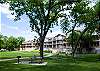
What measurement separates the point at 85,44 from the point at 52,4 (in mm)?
64950

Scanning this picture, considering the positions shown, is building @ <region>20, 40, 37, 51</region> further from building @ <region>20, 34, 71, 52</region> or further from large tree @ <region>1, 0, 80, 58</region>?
large tree @ <region>1, 0, 80, 58</region>

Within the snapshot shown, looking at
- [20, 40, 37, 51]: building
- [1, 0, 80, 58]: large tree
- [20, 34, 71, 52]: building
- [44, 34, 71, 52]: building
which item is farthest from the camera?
[20, 40, 37, 51]: building

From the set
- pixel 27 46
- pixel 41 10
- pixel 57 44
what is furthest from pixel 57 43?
pixel 41 10

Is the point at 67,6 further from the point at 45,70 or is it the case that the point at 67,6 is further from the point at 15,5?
the point at 45,70

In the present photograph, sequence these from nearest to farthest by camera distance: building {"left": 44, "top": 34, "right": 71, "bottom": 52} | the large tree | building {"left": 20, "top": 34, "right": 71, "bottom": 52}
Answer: the large tree, building {"left": 20, "top": 34, "right": 71, "bottom": 52}, building {"left": 44, "top": 34, "right": 71, "bottom": 52}

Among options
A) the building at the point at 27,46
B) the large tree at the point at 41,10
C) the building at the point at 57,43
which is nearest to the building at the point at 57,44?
the building at the point at 57,43

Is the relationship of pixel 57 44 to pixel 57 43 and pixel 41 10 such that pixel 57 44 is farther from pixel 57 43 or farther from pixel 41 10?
pixel 41 10

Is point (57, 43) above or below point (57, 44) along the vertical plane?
above

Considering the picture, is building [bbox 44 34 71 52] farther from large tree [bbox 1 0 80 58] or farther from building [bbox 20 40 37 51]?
large tree [bbox 1 0 80 58]

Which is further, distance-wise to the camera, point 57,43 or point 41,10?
point 57,43

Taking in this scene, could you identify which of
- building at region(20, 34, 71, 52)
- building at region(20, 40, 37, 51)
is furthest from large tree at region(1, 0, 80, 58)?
building at region(20, 40, 37, 51)

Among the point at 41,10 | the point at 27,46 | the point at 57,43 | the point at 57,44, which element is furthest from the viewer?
the point at 27,46

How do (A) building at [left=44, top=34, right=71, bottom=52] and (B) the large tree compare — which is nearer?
(B) the large tree

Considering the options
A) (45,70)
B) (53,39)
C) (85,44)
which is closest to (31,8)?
(45,70)
